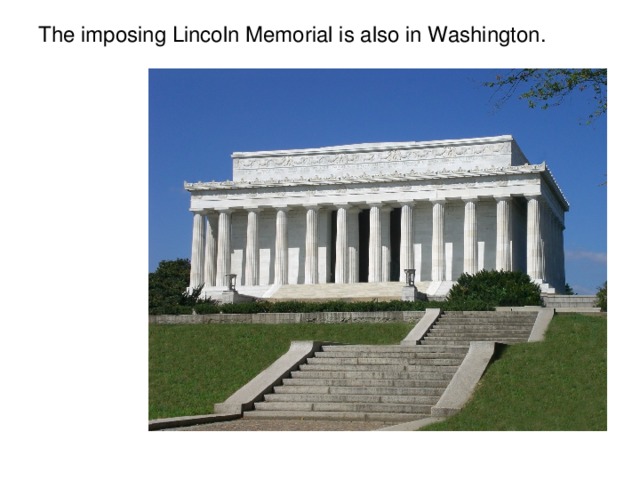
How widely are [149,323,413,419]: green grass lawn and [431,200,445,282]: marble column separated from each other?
34571mm

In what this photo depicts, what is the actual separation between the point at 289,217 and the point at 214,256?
6795mm

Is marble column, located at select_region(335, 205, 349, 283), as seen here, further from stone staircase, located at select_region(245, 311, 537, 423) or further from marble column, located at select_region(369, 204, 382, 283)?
stone staircase, located at select_region(245, 311, 537, 423)

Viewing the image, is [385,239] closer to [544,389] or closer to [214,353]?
[214,353]

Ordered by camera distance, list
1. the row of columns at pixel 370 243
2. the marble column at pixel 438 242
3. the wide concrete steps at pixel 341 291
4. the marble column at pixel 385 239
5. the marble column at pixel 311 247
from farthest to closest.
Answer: the marble column at pixel 385 239, the marble column at pixel 311 247, the marble column at pixel 438 242, the row of columns at pixel 370 243, the wide concrete steps at pixel 341 291

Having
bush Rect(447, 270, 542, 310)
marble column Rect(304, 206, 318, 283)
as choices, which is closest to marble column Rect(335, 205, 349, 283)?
marble column Rect(304, 206, 318, 283)

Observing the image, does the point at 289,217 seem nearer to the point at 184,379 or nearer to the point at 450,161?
the point at 450,161

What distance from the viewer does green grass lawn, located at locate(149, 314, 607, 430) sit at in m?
19.1

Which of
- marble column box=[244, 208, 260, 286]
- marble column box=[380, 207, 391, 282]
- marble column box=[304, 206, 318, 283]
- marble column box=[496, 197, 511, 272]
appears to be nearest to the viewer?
marble column box=[496, 197, 511, 272]

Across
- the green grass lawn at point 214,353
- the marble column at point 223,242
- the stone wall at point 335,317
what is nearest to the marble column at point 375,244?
the marble column at point 223,242

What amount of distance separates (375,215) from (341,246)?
3.56 metres

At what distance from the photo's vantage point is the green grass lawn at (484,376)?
19125 mm

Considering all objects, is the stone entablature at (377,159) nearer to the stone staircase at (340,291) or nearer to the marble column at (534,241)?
the marble column at (534,241)

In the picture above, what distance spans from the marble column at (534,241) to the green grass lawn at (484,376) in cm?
3022

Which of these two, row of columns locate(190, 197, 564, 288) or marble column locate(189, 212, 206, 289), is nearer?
row of columns locate(190, 197, 564, 288)
